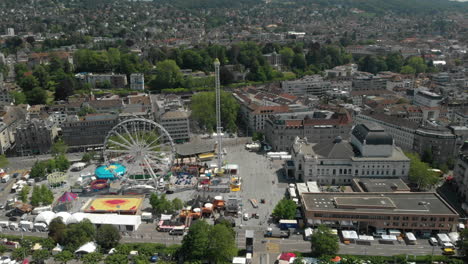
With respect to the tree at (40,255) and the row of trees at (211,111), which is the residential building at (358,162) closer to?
the row of trees at (211,111)

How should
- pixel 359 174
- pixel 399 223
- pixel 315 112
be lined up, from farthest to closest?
pixel 315 112 → pixel 359 174 → pixel 399 223

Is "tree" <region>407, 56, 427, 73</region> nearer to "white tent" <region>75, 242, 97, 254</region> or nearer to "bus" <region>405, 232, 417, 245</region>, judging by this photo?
"bus" <region>405, 232, 417, 245</region>

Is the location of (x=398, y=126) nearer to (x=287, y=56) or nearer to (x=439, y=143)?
(x=439, y=143)

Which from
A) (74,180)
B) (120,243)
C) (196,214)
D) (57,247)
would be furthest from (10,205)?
(196,214)

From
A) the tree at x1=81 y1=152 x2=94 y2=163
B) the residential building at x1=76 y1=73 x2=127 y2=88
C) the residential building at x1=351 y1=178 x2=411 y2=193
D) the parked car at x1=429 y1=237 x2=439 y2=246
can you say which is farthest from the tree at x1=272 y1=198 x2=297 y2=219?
the residential building at x1=76 y1=73 x2=127 y2=88

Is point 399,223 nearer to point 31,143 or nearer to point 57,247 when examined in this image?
point 57,247

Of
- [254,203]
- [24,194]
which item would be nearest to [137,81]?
[24,194]
